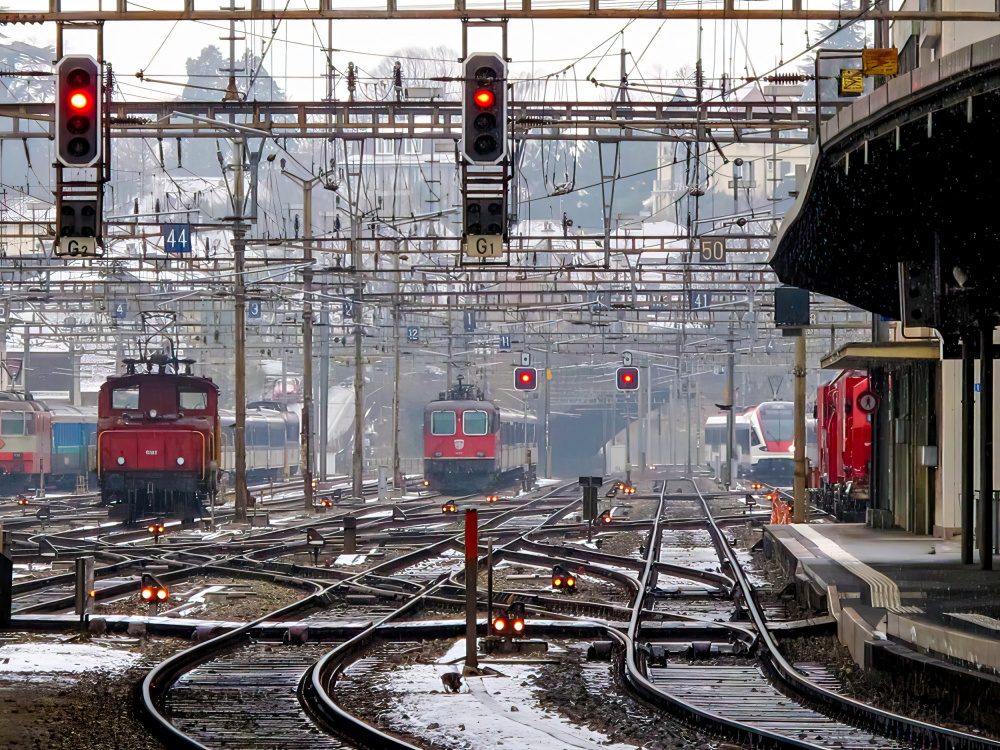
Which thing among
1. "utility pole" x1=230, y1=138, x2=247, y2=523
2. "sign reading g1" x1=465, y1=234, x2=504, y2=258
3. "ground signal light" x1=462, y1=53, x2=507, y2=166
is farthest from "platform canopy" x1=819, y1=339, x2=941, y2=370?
"utility pole" x1=230, y1=138, x2=247, y2=523

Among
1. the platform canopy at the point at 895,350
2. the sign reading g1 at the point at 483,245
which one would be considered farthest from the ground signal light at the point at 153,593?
the platform canopy at the point at 895,350

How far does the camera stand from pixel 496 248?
13.0m

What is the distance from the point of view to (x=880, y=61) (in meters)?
14.5

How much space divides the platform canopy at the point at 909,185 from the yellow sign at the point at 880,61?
1.83m

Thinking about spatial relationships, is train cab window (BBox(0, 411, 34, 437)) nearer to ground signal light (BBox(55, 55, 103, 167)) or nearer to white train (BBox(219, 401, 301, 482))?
white train (BBox(219, 401, 301, 482))

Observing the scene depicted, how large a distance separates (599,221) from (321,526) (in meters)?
82.1

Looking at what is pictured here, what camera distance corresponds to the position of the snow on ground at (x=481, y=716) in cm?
846

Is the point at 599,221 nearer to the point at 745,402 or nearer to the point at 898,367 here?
the point at 745,402

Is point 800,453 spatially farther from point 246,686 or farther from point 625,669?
point 246,686

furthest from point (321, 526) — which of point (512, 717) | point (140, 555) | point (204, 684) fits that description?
point (512, 717)

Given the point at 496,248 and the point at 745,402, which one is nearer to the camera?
the point at 496,248

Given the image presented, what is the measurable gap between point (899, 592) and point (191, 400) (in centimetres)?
1880

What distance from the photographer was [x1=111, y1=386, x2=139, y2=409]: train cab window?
28.6m

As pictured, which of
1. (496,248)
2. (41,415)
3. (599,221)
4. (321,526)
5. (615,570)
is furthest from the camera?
(599,221)
